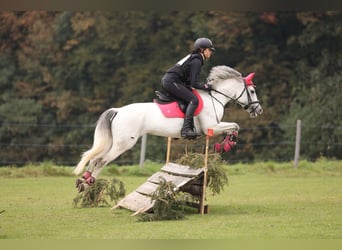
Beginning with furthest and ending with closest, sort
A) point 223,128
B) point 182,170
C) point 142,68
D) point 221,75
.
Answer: point 142,68 < point 221,75 < point 223,128 < point 182,170

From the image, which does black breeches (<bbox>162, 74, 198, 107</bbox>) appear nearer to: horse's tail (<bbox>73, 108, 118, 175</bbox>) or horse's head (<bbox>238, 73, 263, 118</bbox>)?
horse's tail (<bbox>73, 108, 118, 175</bbox>)

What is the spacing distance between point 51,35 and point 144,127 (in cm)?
2430

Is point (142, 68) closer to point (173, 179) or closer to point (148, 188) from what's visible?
point (148, 188)

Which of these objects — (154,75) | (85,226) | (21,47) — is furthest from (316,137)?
(85,226)

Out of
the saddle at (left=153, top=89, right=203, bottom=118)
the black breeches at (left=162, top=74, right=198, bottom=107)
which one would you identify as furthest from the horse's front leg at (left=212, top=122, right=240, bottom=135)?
the black breeches at (left=162, top=74, right=198, bottom=107)

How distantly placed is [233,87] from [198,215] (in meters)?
1.99

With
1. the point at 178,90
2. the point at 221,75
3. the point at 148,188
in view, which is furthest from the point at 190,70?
the point at 148,188

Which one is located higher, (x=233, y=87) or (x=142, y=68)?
(x=142, y=68)

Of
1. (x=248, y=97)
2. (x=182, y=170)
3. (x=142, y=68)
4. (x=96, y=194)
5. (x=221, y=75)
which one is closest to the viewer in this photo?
(x=182, y=170)

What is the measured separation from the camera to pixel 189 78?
8828 millimetres

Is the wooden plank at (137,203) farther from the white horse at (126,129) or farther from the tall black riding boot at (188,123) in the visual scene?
the tall black riding boot at (188,123)

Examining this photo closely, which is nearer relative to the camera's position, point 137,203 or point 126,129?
point 137,203

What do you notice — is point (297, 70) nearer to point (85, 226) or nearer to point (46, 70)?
point (46, 70)

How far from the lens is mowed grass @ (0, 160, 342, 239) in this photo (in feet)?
21.9
